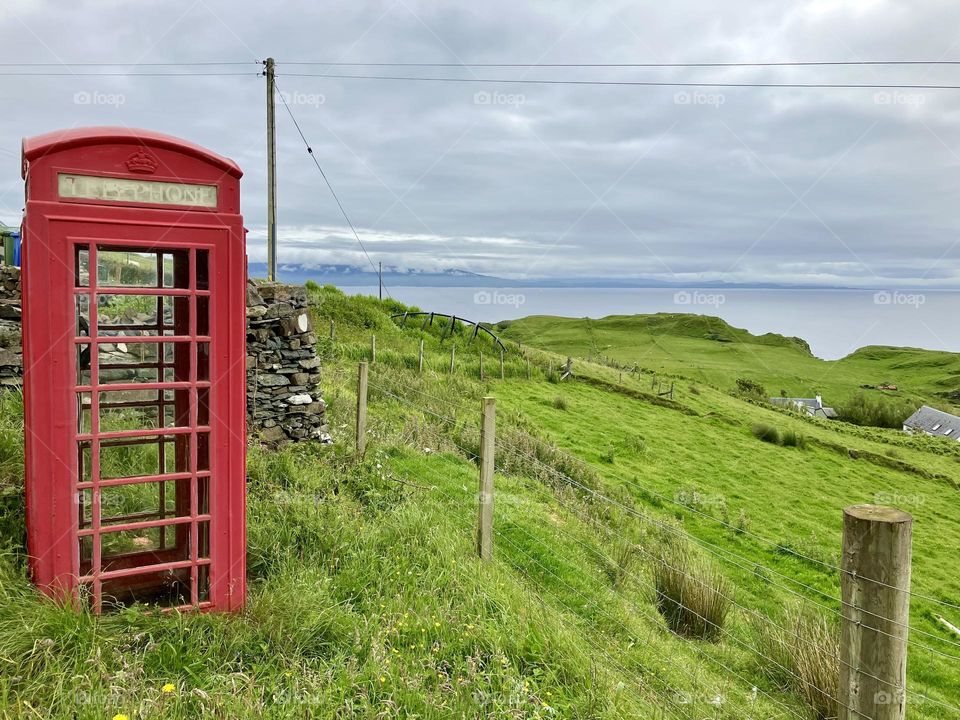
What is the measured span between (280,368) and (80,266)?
173 inches

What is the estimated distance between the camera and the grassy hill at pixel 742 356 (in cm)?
6462

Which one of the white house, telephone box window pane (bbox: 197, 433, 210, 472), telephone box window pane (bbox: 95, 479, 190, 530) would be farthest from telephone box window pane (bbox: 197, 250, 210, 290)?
the white house

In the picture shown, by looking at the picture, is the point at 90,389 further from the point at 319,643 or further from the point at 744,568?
the point at 744,568

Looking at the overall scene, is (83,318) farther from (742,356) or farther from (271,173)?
(742,356)

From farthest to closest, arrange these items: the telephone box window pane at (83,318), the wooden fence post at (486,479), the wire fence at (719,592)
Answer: the telephone box window pane at (83,318) → the wooden fence post at (486,479) → the wire fence at (719,592)

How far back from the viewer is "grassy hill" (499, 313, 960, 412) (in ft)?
212

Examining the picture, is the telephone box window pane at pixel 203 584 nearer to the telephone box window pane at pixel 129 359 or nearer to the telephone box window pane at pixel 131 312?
the telephone box window pane at pixel 129 359

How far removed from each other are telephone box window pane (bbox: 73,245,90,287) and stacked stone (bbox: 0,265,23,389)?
78 cm

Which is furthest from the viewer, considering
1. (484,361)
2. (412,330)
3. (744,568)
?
(412,330)

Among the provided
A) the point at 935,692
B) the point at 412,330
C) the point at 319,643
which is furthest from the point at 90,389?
the point at 412,330

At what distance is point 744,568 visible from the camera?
998cm

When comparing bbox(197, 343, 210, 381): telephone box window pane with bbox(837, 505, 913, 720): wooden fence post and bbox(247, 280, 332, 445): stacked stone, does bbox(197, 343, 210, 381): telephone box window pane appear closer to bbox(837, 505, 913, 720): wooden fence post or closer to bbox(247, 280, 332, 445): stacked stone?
bbox(837, 505, 913, 720): wooden fence post

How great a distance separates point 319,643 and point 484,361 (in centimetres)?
2062

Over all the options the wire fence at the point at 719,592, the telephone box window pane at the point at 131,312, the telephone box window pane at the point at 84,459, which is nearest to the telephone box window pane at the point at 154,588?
the telephone box window pane at the point at 84,459
